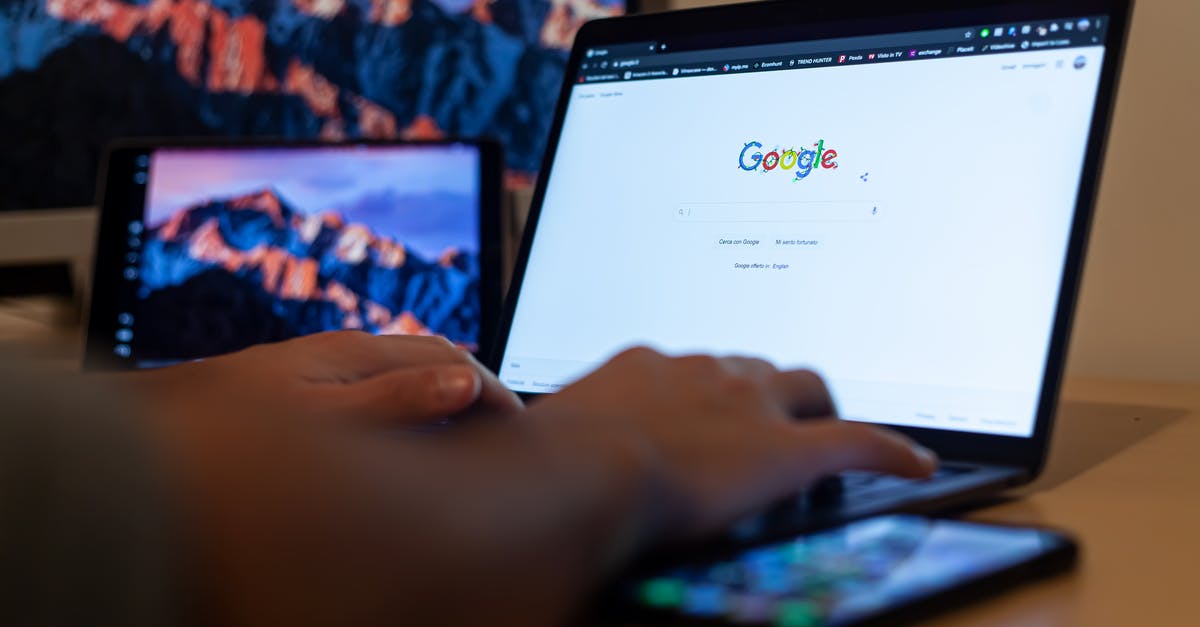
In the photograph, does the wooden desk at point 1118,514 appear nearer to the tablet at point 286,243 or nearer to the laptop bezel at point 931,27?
the laptop bezel at point 931,27

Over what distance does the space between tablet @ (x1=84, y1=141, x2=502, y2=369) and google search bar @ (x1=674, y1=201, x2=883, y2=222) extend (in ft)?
1.35

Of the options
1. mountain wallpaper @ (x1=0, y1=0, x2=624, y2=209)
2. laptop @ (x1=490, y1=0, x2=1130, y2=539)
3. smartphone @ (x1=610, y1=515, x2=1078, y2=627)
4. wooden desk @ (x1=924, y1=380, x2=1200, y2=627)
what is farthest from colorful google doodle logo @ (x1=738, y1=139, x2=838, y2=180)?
mountain wallpaper @ (x1=0, y1=0, x2=624, y2=209)

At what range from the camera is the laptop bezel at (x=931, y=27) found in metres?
0.58

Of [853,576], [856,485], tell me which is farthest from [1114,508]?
[853,576]

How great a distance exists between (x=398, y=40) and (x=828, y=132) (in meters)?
0.84

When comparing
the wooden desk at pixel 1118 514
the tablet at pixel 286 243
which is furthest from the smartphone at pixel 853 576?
the tablet at pixel 286 243

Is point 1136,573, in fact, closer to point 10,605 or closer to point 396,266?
point 10,605

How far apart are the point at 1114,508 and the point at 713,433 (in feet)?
0.79

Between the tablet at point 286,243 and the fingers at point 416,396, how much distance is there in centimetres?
57

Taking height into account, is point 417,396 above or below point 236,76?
below

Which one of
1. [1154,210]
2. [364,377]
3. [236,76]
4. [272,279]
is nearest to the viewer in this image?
[364,377]

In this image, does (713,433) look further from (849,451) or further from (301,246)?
(301,246)

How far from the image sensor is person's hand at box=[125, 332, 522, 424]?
0.54 meters

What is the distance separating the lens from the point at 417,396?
21.0 inches
